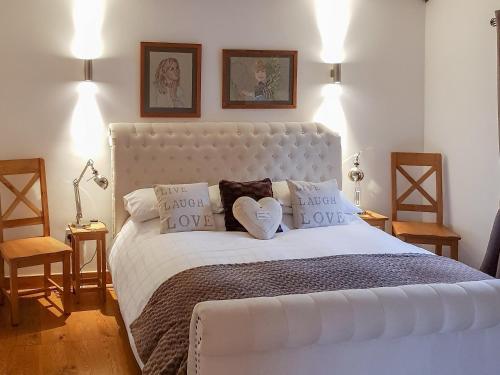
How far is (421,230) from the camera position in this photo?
Answer: 187 inches

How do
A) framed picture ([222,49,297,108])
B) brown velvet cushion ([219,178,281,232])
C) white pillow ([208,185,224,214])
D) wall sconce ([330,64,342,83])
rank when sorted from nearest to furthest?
brown velvet cushion ([219,178,281,232]), white pillow ([208,185,224,214]), framed picture ([222,49,297,108]), wall sconce ([330,64,342,83])

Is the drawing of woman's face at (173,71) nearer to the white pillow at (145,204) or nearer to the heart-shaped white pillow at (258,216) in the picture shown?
the white pillow at (145,204)

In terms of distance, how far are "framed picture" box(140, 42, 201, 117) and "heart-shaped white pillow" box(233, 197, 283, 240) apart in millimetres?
1010

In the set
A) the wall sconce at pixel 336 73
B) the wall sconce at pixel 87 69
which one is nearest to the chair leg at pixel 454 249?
the wall sconce at pixel 336 73

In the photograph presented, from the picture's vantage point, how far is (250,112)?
485 cm

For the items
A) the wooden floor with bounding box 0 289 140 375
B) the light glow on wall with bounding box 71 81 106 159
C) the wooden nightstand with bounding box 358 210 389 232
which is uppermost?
the light glow on wall with bounding box 71 81 106 159

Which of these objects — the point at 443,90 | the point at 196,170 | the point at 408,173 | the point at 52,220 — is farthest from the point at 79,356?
the point at 443,90

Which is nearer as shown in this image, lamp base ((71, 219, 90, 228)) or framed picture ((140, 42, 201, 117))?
lamp base ((71, 219, 90, 228))

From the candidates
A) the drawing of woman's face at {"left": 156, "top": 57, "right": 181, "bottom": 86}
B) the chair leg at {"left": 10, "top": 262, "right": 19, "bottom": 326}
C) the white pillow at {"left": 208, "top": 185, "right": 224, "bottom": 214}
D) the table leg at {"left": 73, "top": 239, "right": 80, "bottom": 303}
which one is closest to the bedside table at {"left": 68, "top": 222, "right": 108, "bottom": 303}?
the table leg at {"left": 73, "top": 239, "right": 80, "bottom": 303}

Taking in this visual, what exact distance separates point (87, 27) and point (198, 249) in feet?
6.46

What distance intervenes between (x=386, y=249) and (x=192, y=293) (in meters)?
1.37

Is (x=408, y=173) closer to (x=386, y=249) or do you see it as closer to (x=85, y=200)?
(x=386, y=249)

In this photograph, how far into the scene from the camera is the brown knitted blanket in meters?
2.58

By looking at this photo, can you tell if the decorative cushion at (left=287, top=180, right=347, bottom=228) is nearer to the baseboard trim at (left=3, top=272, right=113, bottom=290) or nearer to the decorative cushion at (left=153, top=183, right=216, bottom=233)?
the decorative cushion at (left=153, top=183, right=216, bottom=233)
